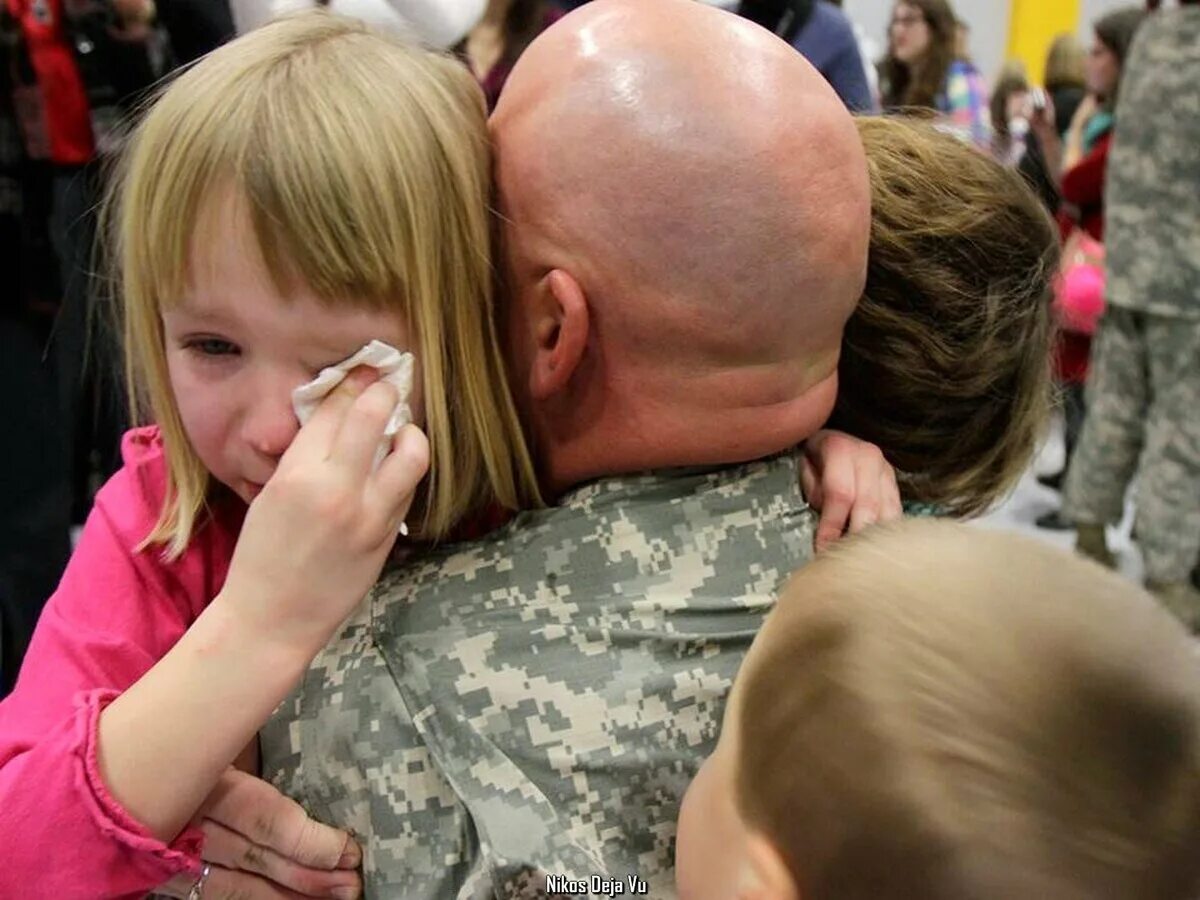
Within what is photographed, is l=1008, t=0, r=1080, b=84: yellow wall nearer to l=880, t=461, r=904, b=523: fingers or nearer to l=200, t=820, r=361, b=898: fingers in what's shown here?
l=880, t=461, r=904, b=523: fingers

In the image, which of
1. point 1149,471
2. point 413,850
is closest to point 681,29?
point 413,850

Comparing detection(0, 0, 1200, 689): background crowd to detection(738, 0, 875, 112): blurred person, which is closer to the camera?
detection(0, 0, 1200, 689): background crowd

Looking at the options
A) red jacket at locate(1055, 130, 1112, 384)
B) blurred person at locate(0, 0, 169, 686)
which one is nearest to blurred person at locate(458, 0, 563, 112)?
blurred person at locate(0, 0, 169, 686)

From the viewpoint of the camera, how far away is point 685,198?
0.78m

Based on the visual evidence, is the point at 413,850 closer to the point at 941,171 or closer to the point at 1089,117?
the point at 941,171

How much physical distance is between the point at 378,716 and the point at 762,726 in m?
0.29

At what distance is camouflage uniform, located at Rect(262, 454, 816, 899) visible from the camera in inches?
31.0

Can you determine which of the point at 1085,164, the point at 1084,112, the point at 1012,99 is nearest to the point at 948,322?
the point at 1085,164

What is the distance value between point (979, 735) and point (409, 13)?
1492 millimetres

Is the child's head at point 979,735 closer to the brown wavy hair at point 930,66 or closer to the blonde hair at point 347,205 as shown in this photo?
the blonde hair at point 347,205

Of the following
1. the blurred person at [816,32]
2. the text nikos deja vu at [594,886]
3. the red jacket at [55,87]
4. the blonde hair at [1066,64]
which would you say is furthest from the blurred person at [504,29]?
the blonde hair at [1066,64]

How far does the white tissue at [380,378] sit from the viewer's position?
799 mm

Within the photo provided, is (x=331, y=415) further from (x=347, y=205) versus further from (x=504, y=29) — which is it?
(x=504, y=29)

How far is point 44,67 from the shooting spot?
6.94 ft
